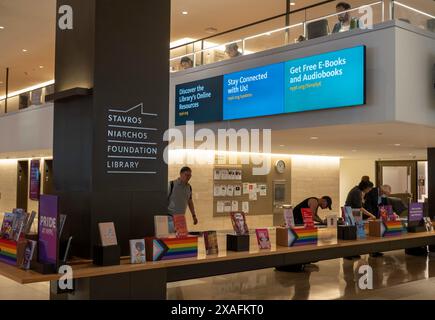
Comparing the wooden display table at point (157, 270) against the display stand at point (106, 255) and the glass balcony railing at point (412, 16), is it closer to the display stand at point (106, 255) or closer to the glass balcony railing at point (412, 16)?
the display stand at point (106, 255)

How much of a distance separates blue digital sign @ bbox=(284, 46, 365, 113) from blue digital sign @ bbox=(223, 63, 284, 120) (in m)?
0.19

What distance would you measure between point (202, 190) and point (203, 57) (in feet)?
12.8

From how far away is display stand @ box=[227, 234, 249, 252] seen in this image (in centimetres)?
475

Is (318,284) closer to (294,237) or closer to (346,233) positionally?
(346,233)

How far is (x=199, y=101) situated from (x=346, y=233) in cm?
451

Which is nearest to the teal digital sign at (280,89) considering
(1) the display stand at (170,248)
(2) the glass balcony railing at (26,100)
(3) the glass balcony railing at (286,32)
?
(3) the glass balcony railing at (286,32)

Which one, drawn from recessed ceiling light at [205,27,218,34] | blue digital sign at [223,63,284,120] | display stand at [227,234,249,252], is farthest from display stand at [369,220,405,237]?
recessed ceiling light at [205,27,218,34]

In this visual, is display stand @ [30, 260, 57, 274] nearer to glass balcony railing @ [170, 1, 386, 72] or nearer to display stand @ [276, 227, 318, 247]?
display stand @ [276, 227, 318, 247]

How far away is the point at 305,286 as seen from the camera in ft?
21.4

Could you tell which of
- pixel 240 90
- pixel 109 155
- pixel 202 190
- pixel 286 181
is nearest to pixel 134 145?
pixel 109 155

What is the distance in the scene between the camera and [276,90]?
793 cm

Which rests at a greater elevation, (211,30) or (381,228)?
(211,30)

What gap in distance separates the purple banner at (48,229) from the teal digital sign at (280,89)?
4.48 metres

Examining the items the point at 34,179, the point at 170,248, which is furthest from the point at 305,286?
the point at 34,179
